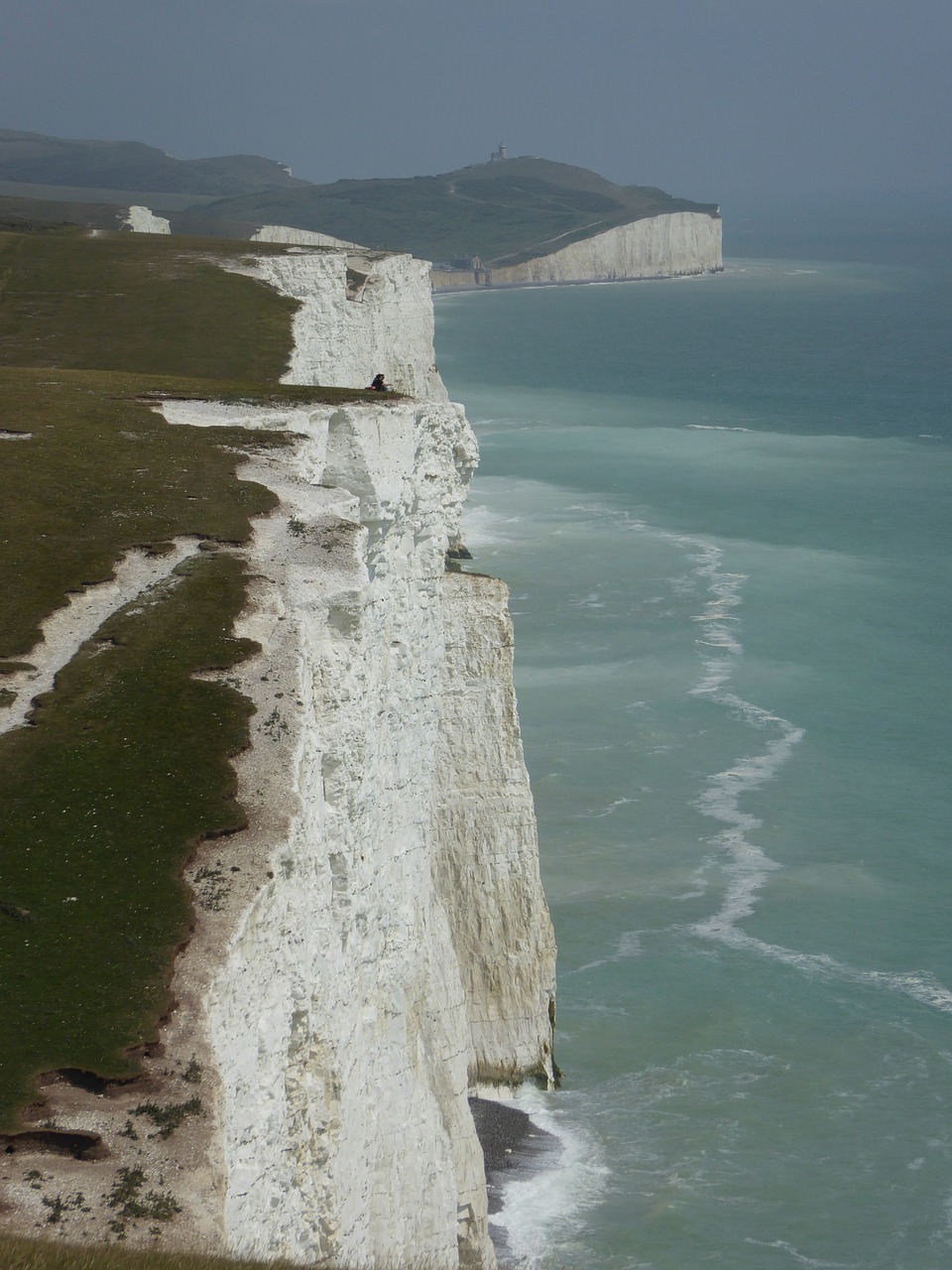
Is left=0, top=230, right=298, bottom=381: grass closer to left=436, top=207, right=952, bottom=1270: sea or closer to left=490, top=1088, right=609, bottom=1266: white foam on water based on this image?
left=436, top=207, right=952, bottom=1270: sea

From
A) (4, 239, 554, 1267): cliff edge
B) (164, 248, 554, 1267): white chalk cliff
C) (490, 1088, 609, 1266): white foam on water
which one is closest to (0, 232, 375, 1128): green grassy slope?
(4, 239, 554, 1267): cliff edge

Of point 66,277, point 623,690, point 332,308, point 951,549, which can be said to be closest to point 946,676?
point 623,690

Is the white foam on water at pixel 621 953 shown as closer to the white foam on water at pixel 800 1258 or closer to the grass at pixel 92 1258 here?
the white foam on water at pixel 800 1258

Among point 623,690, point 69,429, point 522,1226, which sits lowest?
point 522,1226

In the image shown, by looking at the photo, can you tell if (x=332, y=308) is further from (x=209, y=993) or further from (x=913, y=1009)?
(x=209, y=993)

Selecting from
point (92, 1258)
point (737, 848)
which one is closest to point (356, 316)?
point (737, 848)

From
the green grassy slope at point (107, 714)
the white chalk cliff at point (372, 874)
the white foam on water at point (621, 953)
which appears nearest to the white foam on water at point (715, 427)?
the white foam on water at point (621, 953)
